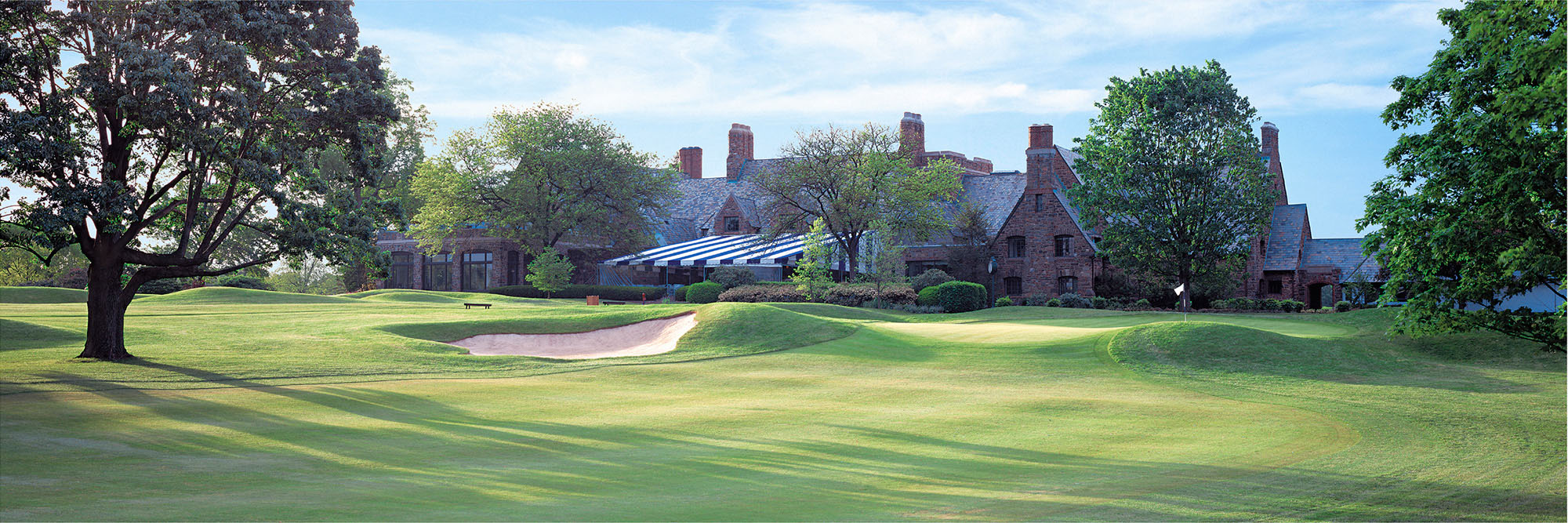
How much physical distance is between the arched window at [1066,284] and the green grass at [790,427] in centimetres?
2618

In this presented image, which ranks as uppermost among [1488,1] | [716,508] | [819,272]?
[1488,1]

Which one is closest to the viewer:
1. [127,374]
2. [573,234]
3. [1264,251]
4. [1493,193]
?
[1493,193]

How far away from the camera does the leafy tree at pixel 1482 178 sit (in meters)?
12.0

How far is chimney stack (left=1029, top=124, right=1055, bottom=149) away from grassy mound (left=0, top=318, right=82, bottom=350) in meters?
43.6

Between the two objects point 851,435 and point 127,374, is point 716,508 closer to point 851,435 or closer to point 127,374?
point 851,435

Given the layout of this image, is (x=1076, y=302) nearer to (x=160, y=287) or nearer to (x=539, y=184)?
(x=539, y=184)

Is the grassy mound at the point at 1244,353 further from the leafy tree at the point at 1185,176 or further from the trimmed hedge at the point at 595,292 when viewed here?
the trimmed hedge at the point at 595,292

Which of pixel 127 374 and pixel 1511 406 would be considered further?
pixel 127 374

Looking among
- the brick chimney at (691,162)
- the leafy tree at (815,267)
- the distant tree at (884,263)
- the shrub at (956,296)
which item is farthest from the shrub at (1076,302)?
the brick chimney at (691,162)

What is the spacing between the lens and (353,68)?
23.3 metres

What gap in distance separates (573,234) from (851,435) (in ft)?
177

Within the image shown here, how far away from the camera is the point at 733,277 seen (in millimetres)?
55094

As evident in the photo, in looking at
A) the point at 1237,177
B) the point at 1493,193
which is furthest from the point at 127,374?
the point at 1237,177

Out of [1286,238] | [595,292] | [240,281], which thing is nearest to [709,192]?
[595,292]
